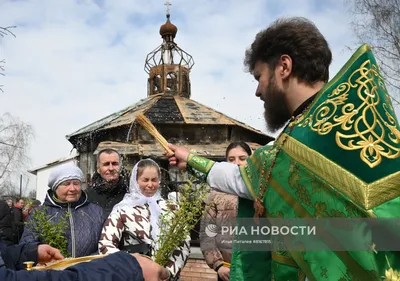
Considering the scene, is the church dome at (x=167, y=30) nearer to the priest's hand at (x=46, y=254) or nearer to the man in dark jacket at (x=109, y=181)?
the man in dark jacket at (x=109, y=181)

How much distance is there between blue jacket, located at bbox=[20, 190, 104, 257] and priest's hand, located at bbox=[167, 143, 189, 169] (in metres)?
1.44

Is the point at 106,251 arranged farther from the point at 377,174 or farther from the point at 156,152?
→ the point at 156,152

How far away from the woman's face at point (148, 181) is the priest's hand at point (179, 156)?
4.39 ft

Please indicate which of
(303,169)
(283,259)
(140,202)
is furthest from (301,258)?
(140,202)

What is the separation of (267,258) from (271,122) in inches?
28.9

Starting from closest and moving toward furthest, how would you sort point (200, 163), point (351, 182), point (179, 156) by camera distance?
point (351, 182)
point (200, 163)
point (179, 156)

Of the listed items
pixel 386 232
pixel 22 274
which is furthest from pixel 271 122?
pixel 22 274

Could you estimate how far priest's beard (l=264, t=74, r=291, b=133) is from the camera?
7.61 ft

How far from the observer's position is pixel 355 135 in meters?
1.91

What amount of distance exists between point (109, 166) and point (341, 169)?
375 cm

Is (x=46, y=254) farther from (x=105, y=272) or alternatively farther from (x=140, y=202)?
(x=105, y=272)

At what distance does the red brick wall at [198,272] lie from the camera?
7.45 m

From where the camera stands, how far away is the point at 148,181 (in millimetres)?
4047

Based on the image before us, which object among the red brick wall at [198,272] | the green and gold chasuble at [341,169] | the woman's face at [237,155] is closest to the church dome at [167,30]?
the red brick wall at [198,272]
